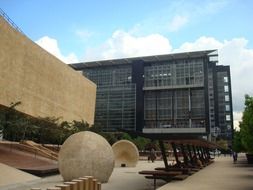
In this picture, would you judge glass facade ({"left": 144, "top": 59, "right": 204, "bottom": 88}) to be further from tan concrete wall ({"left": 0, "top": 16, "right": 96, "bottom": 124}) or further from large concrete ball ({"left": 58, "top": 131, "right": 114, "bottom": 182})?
large concrete ball ({"left": 58, "top": 131, "right": 114, "bottom": 182})

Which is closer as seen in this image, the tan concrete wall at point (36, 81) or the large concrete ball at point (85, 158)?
the large concrete ball at point (85, 158)

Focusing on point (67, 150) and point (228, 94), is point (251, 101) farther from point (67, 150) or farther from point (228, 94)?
point (228, 94)

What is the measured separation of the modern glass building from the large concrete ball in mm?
85575

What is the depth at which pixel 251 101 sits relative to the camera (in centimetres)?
2220

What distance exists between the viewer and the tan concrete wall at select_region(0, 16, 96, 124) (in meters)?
43.1

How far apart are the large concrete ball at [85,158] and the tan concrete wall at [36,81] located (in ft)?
87.1

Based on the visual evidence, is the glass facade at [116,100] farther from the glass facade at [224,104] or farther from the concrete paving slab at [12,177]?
the concrete paving slab at [12,177]

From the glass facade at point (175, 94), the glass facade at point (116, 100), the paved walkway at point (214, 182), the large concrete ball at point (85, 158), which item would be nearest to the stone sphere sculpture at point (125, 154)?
the paved walkway at point (214, 182)

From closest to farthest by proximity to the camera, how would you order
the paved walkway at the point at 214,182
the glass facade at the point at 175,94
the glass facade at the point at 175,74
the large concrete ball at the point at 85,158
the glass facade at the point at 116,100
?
the paved walkway at the point at 214,182, the large concrete ball at the point at 85,158, the glass facade at the point at 116,100, the glass facade at the point at 175,94, the glass facade at the point at 175,74

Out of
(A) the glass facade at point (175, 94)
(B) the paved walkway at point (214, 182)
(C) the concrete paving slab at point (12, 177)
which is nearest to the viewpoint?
(B) the paved walkway at point (214, 182)

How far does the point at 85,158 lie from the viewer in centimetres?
1714

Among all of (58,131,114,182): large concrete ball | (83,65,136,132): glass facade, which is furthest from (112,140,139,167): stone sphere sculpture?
(83,65,136,132): glass facade

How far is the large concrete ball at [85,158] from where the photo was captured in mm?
17094

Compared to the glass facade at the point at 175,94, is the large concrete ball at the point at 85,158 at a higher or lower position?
lower
